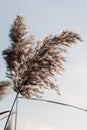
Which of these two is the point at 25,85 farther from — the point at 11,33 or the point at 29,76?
the point at 11,33

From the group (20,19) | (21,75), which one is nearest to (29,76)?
(21,75)

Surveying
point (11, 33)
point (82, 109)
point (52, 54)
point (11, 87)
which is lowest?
point (82, 109)

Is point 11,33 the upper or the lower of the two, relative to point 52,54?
upper

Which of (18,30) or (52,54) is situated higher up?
(18,30)

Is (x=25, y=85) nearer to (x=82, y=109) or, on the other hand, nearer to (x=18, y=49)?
(x=18, y=49)

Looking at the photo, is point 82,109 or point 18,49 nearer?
point 82,109

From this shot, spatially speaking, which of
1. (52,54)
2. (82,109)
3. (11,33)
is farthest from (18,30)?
(82,109)
